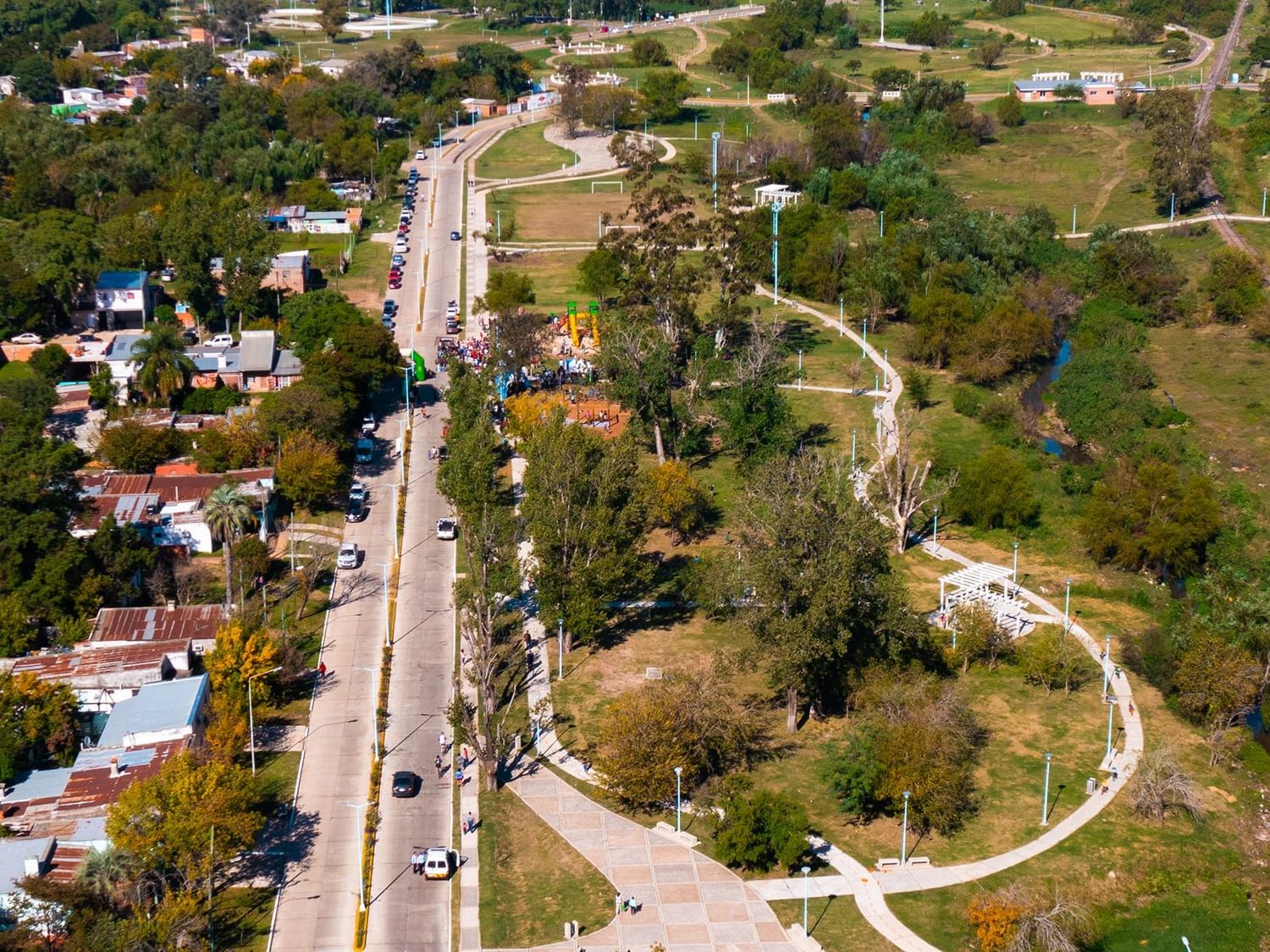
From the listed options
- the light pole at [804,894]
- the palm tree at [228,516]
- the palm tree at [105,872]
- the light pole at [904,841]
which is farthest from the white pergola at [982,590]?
the palm tree at [105,872]

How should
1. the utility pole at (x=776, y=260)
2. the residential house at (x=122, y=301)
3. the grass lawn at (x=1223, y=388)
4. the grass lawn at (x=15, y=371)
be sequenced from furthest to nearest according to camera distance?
the utility pole at (x=776, y=260) < the residential house at (x=122, y=301) < the grass lawn at (x=15, y=371) < the grass lawn at (x=1223, y=388)

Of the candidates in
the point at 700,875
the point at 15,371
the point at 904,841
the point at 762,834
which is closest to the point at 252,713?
the point at 700,875

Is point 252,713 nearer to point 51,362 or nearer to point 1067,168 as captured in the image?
point 51,362

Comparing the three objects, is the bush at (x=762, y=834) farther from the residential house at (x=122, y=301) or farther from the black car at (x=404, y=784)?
the residential house at (x=122, y=301)

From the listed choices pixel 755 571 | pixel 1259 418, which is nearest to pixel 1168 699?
pixel 755 571

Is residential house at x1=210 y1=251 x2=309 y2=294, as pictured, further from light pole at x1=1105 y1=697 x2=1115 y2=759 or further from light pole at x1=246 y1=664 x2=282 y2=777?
light pole at x1=1105 y1=697 x2=1115 y2=759

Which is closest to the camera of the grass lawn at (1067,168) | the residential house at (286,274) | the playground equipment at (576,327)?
the playground equipment at (576,327)
